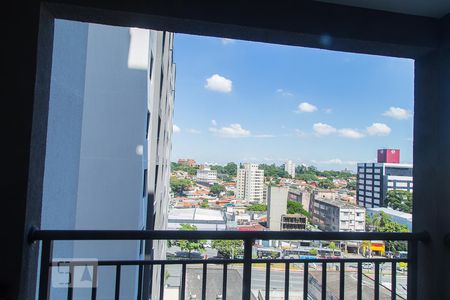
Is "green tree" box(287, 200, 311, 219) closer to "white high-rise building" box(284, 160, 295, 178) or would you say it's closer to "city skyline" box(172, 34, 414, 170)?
"white high-rise building" box(284, 160, 295, 178)

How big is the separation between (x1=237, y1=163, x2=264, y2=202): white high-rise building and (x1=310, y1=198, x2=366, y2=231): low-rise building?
1.87m

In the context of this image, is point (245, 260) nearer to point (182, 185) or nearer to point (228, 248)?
point (228, 248)

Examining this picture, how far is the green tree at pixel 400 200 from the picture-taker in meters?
2.07

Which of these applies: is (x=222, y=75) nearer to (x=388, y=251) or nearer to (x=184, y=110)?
(x=184, y=110)

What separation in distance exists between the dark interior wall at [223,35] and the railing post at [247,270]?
3.52 feet

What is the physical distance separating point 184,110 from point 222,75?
219 cm

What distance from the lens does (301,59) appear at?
10.3 m

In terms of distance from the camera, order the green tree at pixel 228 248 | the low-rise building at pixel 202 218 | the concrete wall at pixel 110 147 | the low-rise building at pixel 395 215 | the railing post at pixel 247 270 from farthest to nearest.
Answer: the low-rise building at pixel 202 218
the concrete wall at pixel 110 147
the green tree at pixel 228 248
the low-rise building at pixel 395 215
the railing post at pixel 247 270

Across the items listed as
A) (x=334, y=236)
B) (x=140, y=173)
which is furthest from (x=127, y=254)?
(x=334, y=236)

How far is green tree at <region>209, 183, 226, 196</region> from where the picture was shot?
21.4 ft

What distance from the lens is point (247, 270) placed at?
1646 millimetres

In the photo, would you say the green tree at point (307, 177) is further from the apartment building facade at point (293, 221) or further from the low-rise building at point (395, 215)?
the low-rise building at point (395, 215)

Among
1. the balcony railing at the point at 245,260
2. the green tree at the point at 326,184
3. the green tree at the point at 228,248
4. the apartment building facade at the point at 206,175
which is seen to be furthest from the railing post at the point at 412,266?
the apartment building facade at the point at 206,175

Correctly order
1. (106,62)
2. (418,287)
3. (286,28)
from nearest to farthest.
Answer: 1. (286,28)
2. (418,287)
3. (106,62)
